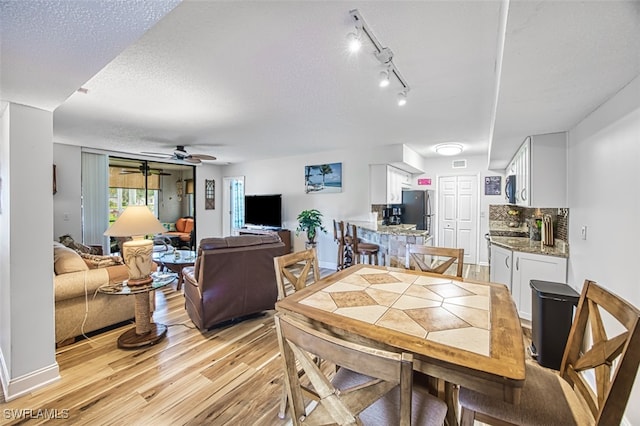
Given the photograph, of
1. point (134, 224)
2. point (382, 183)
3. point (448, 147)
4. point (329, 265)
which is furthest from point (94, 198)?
point (448, 147)

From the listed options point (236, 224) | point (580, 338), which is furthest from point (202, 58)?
point (236, 224)

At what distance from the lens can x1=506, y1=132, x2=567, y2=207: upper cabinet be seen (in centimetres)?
293

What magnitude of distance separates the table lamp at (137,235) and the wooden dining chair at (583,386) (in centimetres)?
276

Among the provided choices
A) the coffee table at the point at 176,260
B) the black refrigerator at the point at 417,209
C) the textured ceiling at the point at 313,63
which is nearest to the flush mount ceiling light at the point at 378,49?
the textured ceiling at the point at 313,63

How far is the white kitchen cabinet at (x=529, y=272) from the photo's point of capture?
2.85m

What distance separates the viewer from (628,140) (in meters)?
1.73

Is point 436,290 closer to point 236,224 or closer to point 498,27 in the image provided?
point 498,27

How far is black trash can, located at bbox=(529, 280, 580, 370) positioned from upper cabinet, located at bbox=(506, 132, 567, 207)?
1.02 m

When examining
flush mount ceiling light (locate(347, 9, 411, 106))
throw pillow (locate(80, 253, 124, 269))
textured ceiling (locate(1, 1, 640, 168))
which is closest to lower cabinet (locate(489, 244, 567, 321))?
textured ceiling (locate(1, 1, 640, 168))

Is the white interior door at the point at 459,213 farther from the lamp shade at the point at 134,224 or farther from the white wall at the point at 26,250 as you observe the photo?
the white wall at the point at 26,250

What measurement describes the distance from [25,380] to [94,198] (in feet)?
14.8

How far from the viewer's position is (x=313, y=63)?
217cm

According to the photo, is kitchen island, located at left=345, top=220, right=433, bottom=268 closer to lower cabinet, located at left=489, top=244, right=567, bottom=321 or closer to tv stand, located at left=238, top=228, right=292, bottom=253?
lower cabinet, located at left=489, top=244, right=567, bottom=321

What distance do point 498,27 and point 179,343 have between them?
357cm
